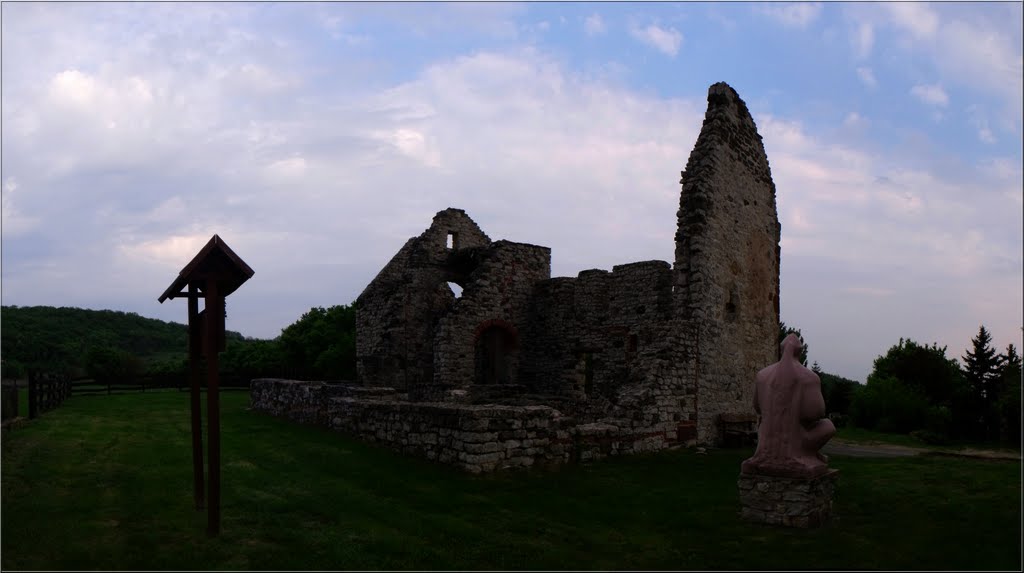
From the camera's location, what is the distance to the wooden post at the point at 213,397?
7281mm

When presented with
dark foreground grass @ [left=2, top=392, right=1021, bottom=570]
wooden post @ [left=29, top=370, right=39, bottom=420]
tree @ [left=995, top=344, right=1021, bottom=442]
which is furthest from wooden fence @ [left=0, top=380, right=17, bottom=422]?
tree @ [left=995, top=344, right=1021, bottom=442]

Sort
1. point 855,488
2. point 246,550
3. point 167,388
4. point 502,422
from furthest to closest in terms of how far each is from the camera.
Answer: point 167,388
point 502,422
point 855,488
point 246,550

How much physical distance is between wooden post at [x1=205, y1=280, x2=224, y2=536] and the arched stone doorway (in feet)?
52.0

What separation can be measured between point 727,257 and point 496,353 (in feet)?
31.7

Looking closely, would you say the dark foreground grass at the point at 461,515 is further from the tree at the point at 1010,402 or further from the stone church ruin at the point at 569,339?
the tree at the point at 1010,402

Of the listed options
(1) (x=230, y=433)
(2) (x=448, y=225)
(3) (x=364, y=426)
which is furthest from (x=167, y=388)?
(3) (x=364, y=426)

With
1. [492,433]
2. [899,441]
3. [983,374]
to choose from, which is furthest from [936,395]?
[492,433]

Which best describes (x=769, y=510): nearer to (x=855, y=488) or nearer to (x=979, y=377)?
(x=855, y=488)

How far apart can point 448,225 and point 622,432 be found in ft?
46.4

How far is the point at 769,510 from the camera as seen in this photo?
7.91 metres

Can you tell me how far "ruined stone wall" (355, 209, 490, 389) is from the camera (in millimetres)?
24266

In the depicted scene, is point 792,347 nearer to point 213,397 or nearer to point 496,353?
point 213,397

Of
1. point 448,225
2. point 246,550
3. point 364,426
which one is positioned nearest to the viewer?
point 246,550

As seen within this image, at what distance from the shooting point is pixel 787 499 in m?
7.80
